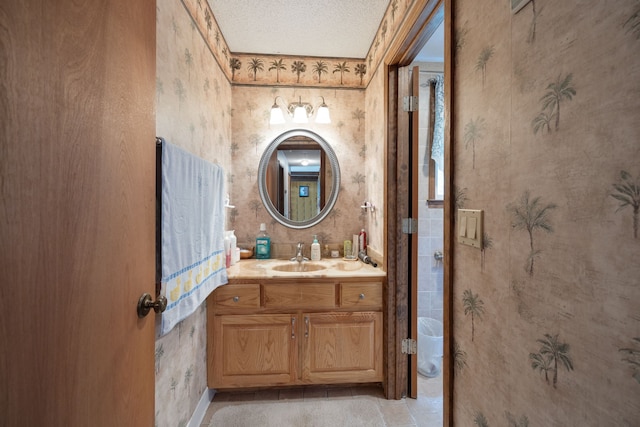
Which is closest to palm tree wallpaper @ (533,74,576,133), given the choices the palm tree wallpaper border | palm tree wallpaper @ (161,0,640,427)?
palm tree wallpaper @ (161,0,640,427)

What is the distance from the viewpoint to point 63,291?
20.6 inches

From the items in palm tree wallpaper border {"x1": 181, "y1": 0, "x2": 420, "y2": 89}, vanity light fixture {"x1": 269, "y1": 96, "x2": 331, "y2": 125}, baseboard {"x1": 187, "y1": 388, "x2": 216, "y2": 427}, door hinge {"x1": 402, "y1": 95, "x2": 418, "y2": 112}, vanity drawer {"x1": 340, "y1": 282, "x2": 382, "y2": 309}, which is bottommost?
baseboard {"x1": 187, "y1": 388, "x2": 216, "y2": 427}

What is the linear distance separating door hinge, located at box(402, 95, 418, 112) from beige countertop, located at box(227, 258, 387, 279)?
41.8 inches

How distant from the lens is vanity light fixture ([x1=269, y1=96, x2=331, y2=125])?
7.30 feet

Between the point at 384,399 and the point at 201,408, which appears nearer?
the point at 201,408

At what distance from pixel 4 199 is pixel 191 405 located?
5.02ft

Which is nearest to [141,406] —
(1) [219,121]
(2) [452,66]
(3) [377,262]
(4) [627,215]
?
(4) [627,215]

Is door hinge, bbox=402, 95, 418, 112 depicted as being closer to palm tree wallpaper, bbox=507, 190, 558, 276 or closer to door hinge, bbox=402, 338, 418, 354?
palm tree wallpaper, bbox=507, 190, 558, 276

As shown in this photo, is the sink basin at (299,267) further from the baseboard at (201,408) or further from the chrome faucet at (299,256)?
the baseboard at (201,408)

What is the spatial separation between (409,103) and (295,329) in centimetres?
161

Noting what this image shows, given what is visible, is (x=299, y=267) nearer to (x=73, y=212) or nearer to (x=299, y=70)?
(x=299, y=70)

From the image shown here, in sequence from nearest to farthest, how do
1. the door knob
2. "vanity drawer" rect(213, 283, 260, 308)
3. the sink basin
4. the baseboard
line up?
the door knob, the baseboard, "vanity drawer" rect(213, 283, 260, 308), the sink basin

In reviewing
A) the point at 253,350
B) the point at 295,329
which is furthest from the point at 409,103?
the point at 253,350

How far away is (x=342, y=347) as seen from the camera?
6.00 feet
